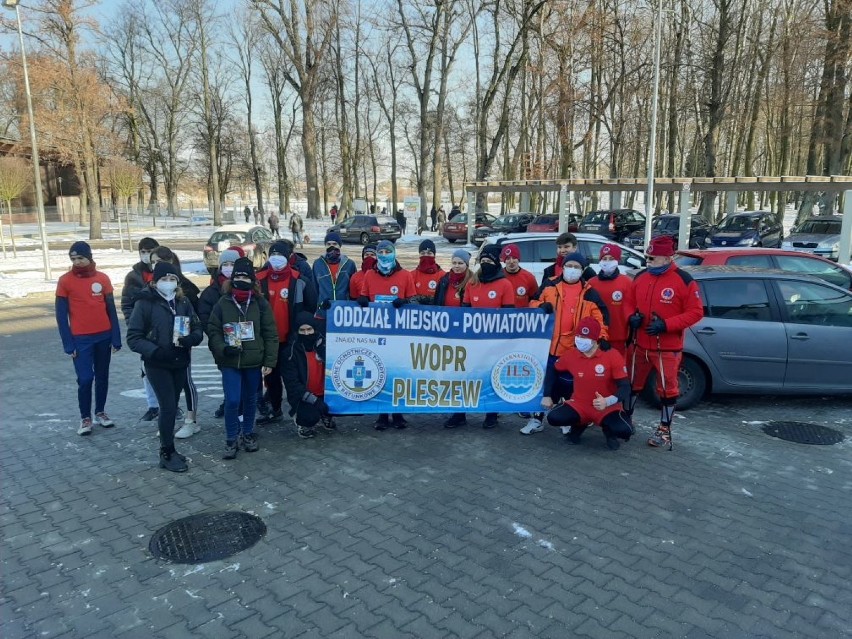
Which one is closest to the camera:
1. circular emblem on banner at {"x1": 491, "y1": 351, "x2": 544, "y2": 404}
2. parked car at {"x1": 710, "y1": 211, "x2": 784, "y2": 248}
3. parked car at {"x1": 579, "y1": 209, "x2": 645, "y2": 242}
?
circular emblem on banner at {"x1": 491, "y1": 351, "x2": 544, "y2": 404}

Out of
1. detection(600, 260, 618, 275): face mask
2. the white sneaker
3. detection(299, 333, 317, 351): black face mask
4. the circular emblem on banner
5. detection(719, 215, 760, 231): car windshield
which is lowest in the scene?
the white sneaker

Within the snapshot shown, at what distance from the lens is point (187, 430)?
610 cm

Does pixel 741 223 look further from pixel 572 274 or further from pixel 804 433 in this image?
pixel 572 274

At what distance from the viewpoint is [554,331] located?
20.2 ft

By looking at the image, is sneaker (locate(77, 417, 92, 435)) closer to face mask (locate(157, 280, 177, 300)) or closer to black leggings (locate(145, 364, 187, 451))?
black leggings (locate(145, 364, 187, 451))

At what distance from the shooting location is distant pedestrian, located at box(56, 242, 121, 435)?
5.89 metres

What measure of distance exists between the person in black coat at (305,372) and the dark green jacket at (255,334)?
0.42 metres

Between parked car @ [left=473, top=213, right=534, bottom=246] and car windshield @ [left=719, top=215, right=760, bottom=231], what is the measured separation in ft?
31.5

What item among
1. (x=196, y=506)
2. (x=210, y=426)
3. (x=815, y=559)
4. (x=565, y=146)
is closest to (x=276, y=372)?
(x=210, y=426)

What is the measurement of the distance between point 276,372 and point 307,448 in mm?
990

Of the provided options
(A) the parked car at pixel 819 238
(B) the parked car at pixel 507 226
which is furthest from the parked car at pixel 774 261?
(B) the parked car at pixel 507 226

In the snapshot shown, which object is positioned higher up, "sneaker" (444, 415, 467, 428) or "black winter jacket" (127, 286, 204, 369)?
"black winter jacket" (127, 286, 204, 369)

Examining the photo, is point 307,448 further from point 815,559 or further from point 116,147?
point 116,147

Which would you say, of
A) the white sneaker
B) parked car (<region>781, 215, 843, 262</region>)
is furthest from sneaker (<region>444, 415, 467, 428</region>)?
parked car (<region>781, 215, 843, 262</region>)
